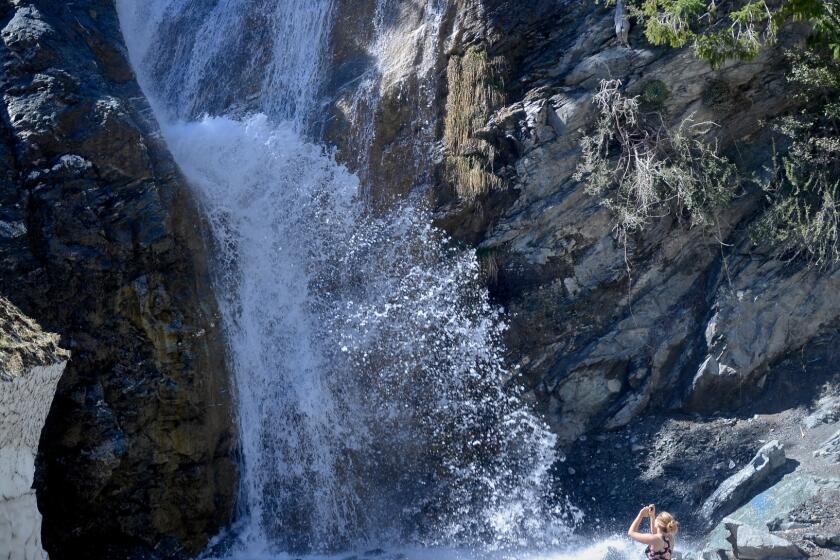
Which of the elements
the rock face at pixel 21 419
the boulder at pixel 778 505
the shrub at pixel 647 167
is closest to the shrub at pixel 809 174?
the shrub at pixel 647 167

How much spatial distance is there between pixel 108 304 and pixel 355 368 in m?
3.17

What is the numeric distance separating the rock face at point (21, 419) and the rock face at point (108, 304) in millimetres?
2919

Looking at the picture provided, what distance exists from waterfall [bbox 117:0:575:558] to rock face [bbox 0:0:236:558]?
0.49m

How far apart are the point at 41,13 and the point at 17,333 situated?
646 cm

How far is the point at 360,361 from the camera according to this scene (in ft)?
33.7

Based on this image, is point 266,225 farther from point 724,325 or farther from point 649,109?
point 724,325

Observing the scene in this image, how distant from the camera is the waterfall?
9781 millimetres

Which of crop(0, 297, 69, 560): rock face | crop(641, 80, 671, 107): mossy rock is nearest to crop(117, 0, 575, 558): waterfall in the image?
crop(641, 80, 671, 107): mossy rock

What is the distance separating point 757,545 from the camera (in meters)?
7.32

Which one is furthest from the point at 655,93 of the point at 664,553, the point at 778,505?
the point at 664,553

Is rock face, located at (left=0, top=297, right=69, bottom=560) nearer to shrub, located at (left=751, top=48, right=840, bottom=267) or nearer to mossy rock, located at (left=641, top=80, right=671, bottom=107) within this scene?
mossy rock, located at (left=641, top=80, right=671, bottom=107)

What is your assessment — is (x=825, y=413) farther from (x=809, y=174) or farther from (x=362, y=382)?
(x=362, y=382)

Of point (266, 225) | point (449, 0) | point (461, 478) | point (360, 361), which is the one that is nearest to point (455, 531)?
point (461, 478)

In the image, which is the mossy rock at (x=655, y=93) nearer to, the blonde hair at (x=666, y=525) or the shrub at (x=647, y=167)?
the shrub at (x=647, y=167)
